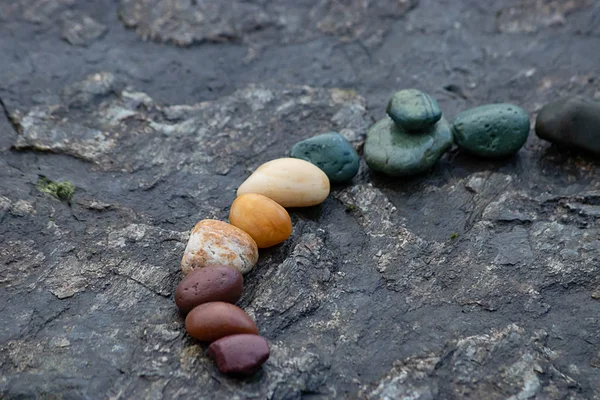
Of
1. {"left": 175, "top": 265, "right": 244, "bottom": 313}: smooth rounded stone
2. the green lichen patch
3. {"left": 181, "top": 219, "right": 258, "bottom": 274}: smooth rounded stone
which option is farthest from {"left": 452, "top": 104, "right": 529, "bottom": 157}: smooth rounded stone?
the green lichen patch

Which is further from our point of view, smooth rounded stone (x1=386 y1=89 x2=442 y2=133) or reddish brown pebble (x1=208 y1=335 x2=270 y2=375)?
smooth rounded stone (x1=386 y1=89 x2=442 y2=133)

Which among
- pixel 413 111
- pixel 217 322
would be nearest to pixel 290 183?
pixel 413 111

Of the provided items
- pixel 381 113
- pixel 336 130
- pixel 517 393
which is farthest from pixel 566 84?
pixel 517 393

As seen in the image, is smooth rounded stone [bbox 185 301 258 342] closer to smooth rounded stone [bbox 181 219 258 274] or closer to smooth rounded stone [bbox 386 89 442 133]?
smooth rounded stone [bbox 181 219 258 274]

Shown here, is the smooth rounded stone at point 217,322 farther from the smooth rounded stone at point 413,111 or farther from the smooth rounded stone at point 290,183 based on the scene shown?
the smooth rounded stone at point 413,111

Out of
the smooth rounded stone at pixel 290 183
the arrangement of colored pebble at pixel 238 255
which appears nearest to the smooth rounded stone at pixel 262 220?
the arrangement of colored pebble at pixel 238 255

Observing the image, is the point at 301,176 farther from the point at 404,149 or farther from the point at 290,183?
the point at 404,149

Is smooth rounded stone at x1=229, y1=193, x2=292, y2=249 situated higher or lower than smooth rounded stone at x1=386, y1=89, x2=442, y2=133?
lower

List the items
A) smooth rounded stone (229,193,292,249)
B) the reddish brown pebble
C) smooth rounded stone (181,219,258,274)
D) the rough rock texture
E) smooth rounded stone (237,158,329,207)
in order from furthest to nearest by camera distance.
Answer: smooth rounded stone (237,158,329,207) < smooth rounded stone (229,193,292,249) < smooth rounded stone (181,219,258,274) < the rough rock texture < the reddish brown pebble
